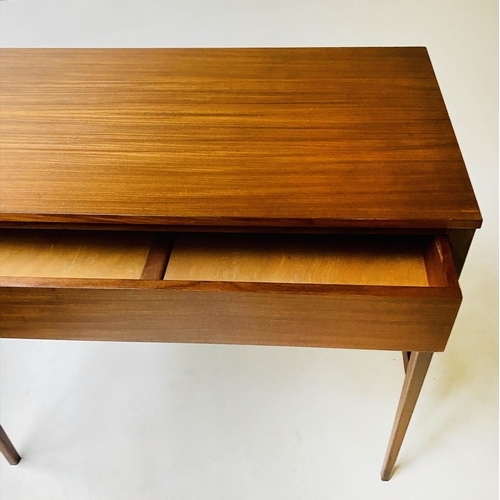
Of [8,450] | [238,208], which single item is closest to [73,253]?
[238,208]

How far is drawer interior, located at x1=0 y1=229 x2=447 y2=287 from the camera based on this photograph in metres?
0.70

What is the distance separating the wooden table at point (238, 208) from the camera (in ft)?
2.05

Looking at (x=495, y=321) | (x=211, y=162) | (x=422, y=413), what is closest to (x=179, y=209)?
(x=211, y=162)

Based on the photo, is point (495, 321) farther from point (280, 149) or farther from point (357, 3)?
point (357, 3)

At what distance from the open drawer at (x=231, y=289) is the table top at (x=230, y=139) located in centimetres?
8

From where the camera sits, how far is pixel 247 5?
1.68m

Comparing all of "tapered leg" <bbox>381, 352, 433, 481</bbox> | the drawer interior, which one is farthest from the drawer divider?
"tapered leg" <bbox>381, 352, 433, 481</bbox>

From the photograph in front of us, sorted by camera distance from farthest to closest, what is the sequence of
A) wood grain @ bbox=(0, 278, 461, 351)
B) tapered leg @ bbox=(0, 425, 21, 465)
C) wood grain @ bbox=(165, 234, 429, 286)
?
tapered leg @ bbox=(0, 425, 21, 465)
wood grain @ bbox=(165, 234, 429, 286)
wood grain @ bbox=(0, 278, 461, 351)

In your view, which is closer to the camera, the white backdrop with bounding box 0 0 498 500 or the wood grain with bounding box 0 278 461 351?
the wood grain with bounding box 0 278 461 351

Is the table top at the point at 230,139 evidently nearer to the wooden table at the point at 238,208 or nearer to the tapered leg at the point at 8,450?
the wooden table at the point at 238,208

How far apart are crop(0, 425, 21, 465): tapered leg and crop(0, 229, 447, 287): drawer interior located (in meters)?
0.31

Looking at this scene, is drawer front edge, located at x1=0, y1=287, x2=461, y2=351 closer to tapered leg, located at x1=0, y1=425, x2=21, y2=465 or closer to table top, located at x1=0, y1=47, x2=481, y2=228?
table top, located at x1=0, y1=47, x2=481, y2=228

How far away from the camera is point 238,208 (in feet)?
2.18

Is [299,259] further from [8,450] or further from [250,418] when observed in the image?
[8,450]
